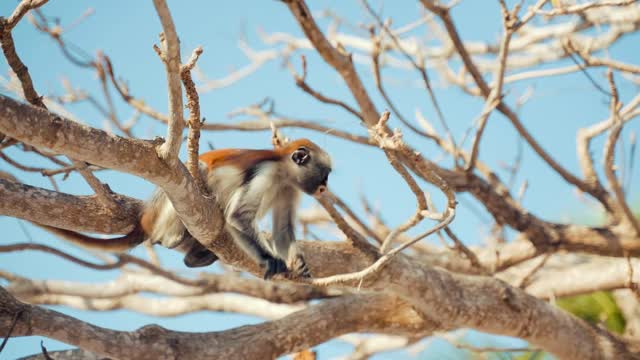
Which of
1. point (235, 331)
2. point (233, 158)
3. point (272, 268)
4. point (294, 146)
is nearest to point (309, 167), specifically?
point (294, 146)

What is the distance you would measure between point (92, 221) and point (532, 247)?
439 centimetres

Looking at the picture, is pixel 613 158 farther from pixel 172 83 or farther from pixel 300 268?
pixel 172 83

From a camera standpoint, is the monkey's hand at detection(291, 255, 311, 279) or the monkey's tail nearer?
the monkey's tail

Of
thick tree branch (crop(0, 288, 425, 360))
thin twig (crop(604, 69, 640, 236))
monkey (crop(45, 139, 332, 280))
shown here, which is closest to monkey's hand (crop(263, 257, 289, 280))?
monkey (crop(45, 139, 332, 280))

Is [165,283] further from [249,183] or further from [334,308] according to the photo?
[249,183]

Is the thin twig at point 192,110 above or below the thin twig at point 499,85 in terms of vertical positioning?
below

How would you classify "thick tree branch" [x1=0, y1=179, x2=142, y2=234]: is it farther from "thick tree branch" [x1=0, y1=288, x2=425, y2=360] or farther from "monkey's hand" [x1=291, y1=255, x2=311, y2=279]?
"monkey's hand" [x1=291, y1=255, x2=311, y2=279]

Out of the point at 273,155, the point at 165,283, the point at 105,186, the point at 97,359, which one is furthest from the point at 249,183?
the point at 165,283

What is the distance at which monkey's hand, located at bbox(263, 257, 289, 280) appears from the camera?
500cm

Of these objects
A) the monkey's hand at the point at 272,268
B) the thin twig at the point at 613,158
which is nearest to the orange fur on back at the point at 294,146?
the monkey's hand at the point at 272,268

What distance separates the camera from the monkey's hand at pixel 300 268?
514cm

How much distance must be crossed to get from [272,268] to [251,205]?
1.43 ft

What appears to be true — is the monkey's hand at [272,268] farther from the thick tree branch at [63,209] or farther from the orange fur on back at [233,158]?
the thick tree branch at [63,209]

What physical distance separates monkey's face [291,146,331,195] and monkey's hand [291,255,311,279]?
1.81ft
